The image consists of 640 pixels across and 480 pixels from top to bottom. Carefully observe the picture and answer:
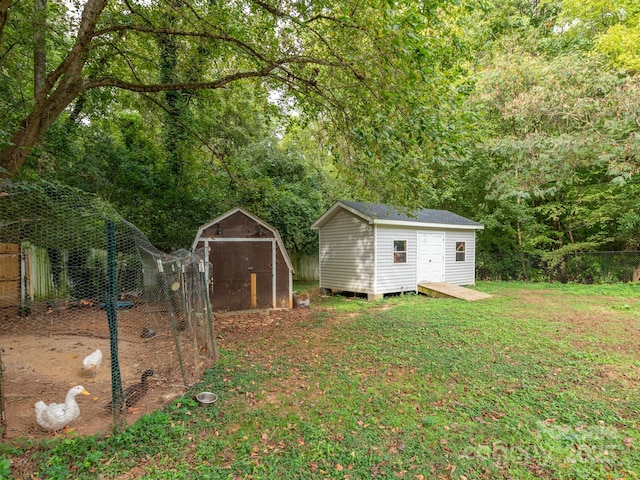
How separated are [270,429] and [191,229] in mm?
8271

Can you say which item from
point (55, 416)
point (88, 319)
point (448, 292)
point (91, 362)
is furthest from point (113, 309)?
point (448, 292)

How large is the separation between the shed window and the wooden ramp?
1172 mm

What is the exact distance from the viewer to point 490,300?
980 centimetres

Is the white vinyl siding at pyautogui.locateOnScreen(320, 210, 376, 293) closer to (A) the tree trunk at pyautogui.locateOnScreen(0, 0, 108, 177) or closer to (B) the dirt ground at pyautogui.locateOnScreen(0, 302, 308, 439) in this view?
(B) the dirt ground at pyautogui.locateOnScreen(0, 302, 308, 439)

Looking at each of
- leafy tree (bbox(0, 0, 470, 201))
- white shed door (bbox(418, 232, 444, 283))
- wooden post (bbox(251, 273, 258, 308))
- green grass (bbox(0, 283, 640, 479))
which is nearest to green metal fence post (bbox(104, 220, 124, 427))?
green grass (bbox(0, 283, 640, 479))

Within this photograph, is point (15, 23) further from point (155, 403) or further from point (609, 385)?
point (609, 385)

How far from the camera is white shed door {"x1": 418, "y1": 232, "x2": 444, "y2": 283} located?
11.6 m

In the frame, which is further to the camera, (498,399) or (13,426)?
(498,399)

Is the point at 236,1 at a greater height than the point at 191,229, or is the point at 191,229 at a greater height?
the point at 236,1

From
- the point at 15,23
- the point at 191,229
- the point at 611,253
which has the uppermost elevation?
the point at 15,23

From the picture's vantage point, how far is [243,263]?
8305mm

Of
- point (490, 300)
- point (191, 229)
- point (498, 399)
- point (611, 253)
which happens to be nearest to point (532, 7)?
point (611, 253)

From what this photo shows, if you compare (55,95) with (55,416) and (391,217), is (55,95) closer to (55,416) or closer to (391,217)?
(55,416)

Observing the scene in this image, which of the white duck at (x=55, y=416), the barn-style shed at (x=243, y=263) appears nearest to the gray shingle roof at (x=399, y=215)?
the barn-style shed at (x=243, y=263)
